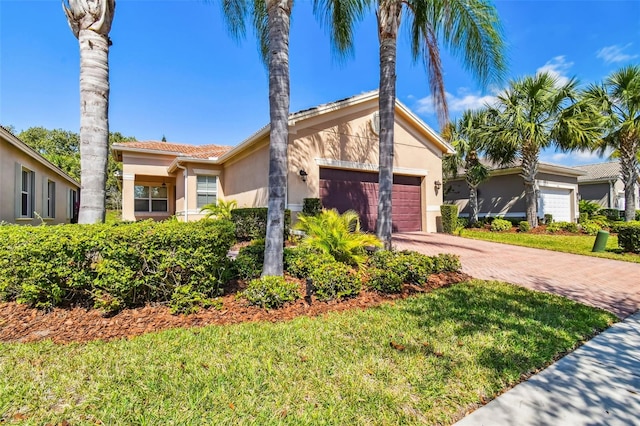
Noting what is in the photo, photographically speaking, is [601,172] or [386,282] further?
[601,172]

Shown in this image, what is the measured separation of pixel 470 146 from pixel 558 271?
38.3ft

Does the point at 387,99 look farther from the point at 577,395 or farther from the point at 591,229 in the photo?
the point at 591,229

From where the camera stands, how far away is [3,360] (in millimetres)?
3008

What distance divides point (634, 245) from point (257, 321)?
13.1 metres

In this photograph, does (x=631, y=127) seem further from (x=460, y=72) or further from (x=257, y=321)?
(x=257, y=321)

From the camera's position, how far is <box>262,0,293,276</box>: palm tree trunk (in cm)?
543

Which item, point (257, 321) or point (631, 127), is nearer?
point (257, 321)

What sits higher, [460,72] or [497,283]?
[460,72]

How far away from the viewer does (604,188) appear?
24594 millimetres

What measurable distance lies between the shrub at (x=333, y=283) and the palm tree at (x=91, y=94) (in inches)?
151

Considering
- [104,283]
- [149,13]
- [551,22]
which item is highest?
[551,22]

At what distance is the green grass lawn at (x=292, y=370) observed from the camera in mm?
2309

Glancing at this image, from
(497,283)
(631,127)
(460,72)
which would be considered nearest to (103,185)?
(497,283)

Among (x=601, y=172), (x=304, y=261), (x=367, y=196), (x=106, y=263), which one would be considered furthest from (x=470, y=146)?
(x=106, y=263)
